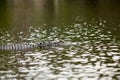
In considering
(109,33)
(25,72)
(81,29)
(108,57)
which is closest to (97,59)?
(108,57)

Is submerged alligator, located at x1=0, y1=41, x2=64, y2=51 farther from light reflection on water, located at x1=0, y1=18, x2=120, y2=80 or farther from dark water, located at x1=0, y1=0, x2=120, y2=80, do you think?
light reflection on water, located at x1=0, y1=18, x2=120, y2=80

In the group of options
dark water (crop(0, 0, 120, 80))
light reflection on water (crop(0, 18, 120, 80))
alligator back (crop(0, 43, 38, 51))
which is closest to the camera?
light reflection on water (crop(0, 18, 120, 80))

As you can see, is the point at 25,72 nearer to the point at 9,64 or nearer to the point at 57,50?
the point at 9,64

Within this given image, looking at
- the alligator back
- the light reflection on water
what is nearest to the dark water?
the light reflection on water

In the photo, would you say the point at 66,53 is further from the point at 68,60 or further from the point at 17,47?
the point at 17,47

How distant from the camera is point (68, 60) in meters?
32.2

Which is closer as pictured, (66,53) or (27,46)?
(66,53)

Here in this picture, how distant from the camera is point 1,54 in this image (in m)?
35.8

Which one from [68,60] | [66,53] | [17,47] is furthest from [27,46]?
[68,60]

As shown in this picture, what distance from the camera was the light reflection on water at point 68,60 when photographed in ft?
89.4

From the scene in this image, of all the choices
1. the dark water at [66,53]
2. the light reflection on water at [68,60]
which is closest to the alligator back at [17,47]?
the dark water at [66,53]

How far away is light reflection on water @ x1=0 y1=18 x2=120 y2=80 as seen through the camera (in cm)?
2723

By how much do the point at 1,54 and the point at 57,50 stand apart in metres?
5.57

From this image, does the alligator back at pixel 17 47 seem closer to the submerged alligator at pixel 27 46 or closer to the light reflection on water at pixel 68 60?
the submerged alligator at pixel 27 46
